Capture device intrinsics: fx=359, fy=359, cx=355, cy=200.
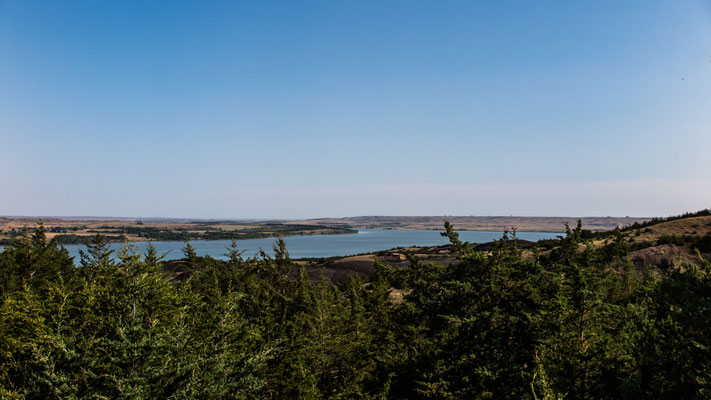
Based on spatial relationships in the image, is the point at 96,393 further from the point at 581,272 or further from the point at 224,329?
the point at 581,272

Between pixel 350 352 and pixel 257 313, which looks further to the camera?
pixel 257 313

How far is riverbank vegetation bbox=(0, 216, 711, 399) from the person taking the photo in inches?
314

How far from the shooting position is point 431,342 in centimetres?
1544

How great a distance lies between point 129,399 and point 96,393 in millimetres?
637

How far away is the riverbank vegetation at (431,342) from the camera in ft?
26.1

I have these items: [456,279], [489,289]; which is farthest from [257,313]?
[489,289]

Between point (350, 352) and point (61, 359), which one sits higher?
point (61, 359)

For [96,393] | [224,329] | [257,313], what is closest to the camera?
[96,393]

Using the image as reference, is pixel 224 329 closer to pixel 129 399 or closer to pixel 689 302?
pixel 129 399

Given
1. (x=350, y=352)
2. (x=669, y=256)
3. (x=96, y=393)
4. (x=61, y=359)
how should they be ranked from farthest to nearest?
(x=669, y=256), (x=350, y=352), (x=61, y=359), (x=96, y=393)

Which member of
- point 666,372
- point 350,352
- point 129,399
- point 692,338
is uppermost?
point 692,338

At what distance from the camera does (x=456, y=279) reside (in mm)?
12703

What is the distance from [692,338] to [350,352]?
37.1 feet

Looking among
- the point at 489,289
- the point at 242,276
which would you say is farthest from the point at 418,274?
the point at 242,276
